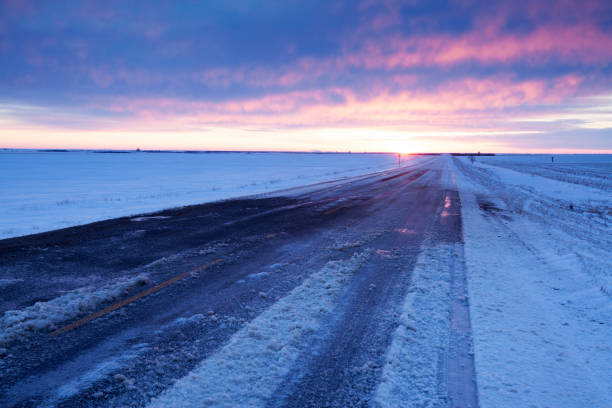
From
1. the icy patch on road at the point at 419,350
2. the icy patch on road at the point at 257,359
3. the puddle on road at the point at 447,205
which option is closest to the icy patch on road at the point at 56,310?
the icy patch on road at the point at 257,359

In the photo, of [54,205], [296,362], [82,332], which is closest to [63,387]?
[82,332]

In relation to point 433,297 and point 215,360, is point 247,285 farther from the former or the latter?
point 433,297

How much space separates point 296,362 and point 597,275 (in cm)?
565

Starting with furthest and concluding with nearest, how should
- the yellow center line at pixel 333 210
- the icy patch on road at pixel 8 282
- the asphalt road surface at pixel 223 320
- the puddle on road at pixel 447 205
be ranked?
the yellow center line at pixel 333 210, the puddle on road at pixel 447 205, the icy patch on road at pixel 8 282, the asphalt road surface at pixel 223 320

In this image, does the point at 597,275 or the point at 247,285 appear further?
the point at 597,275

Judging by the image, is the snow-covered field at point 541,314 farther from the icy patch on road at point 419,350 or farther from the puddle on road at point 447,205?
the puddle on road at point 447,205

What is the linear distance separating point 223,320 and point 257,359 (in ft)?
3.27

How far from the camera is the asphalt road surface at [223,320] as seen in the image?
3105 millimetres

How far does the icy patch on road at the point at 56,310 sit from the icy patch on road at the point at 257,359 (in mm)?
2141

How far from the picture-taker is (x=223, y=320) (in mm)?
4395

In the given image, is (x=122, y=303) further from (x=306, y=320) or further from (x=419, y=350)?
(x=419, y=350)

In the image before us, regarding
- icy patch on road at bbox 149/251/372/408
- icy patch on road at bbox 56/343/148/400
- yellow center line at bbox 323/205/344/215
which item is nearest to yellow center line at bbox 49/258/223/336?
icy patch on road at bbox 56/343/148/400

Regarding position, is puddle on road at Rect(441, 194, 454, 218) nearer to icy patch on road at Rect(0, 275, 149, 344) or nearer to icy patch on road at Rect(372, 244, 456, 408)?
icy patch on road at Rect(372, 244, 456, 408)

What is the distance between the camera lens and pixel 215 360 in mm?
3516
